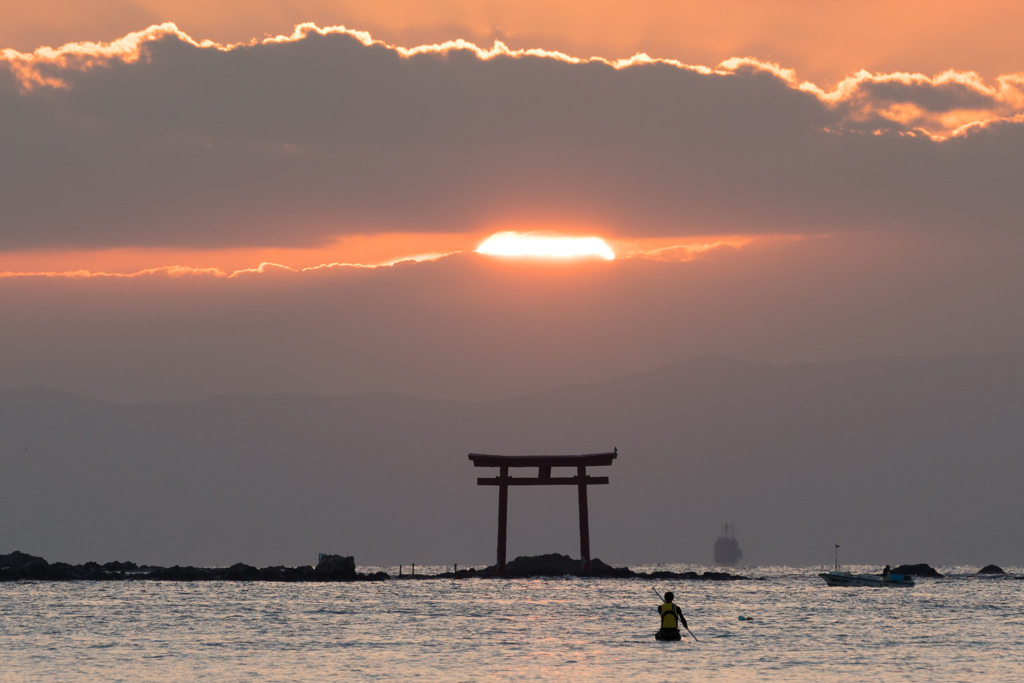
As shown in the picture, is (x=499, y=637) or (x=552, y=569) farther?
(x=552, y=569)

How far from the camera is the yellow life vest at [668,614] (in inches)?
1620

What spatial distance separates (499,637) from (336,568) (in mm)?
66731

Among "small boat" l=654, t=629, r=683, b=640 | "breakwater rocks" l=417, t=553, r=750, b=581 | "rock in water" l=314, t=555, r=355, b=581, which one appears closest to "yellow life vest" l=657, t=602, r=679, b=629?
"small boat" l=654, t=629, r=683, b=640

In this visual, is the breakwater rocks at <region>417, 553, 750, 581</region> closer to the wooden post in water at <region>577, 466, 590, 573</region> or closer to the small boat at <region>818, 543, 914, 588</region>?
the wooden post in water at <region>577, 466, 590, 573</region>

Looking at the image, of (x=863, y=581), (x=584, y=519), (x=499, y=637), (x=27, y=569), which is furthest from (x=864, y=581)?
(x=27, y=569)

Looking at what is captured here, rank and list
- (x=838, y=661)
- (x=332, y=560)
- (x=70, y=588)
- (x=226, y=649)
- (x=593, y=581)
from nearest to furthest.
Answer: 1. (x=838, y=661)
2. (x=226, y=649)
3. (x=70, y=588)
4. (x=593, y=581)
5. (x=332, y=560)

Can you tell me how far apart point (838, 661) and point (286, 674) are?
55.2 feet

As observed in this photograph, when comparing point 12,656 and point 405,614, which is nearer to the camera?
point 12,656

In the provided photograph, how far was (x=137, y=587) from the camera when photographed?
3821 inches

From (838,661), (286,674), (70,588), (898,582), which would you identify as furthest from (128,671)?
(898,582)

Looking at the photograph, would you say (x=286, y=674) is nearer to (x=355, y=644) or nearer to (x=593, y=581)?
(x=355, y=644)

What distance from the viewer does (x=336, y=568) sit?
11219 cm

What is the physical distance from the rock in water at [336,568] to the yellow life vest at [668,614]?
238 ft

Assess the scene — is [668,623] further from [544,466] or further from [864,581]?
[864,581]
